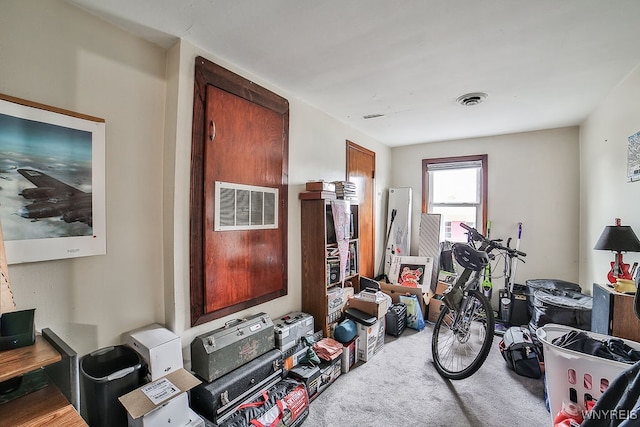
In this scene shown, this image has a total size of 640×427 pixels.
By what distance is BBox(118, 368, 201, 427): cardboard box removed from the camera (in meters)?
1.26

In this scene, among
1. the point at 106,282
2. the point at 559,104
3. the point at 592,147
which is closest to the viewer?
the point at 106,282

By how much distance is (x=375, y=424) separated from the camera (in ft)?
6.13

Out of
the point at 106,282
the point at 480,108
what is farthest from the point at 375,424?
the point at 480,108

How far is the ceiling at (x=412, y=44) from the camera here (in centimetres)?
143

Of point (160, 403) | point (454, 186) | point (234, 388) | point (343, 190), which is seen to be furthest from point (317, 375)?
point (454, 186)

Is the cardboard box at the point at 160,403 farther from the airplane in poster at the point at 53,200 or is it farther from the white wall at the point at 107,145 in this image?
the airplane in poster at the point at 53,200

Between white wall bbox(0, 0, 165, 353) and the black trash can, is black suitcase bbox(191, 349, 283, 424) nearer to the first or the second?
the black trash can

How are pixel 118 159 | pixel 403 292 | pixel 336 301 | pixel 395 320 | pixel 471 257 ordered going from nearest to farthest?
pixel 118 159 < pixel 471 257 < pixel 336 301 < pixel 395 320 < pixel 403 292

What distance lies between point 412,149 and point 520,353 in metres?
3.18

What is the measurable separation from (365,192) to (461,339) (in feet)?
7.11

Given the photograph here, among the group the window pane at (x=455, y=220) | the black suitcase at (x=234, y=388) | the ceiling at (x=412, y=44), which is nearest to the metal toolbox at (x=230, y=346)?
the black suitcase at (x=234, y=388)

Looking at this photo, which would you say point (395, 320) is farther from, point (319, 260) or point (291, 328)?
point (291, 328)

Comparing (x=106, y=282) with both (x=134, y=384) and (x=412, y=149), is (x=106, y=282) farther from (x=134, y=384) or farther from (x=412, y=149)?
(x=412, y=149)

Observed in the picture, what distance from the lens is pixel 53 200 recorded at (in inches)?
53.7
